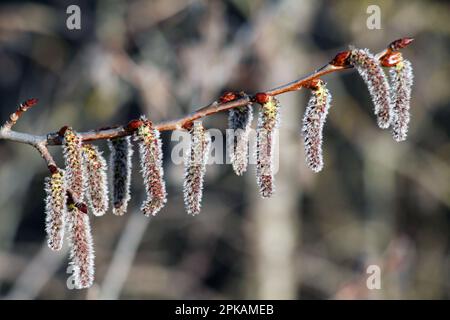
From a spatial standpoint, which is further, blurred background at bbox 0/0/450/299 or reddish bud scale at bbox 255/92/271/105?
blurred background at bbox 0/0/450/299

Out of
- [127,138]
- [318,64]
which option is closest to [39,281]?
[318,64]

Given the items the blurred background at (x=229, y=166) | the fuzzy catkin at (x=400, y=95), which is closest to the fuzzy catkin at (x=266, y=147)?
the fuzzy catkin at (x=400, y=95)

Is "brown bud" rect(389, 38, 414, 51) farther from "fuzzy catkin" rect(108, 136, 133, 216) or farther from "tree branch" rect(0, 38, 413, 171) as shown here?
"fuzzy catkin" rect(108, 136, 133, 216)

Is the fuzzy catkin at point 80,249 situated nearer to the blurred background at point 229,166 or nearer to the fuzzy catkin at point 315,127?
the fuzzy catkin at point 315,127

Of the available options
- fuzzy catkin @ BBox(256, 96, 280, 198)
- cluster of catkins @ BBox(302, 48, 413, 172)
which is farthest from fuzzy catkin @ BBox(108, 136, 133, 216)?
cluster of catkins @ BBox(302, 48, 413, 172)

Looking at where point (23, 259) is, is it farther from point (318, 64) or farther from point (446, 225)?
point (446, 225)
